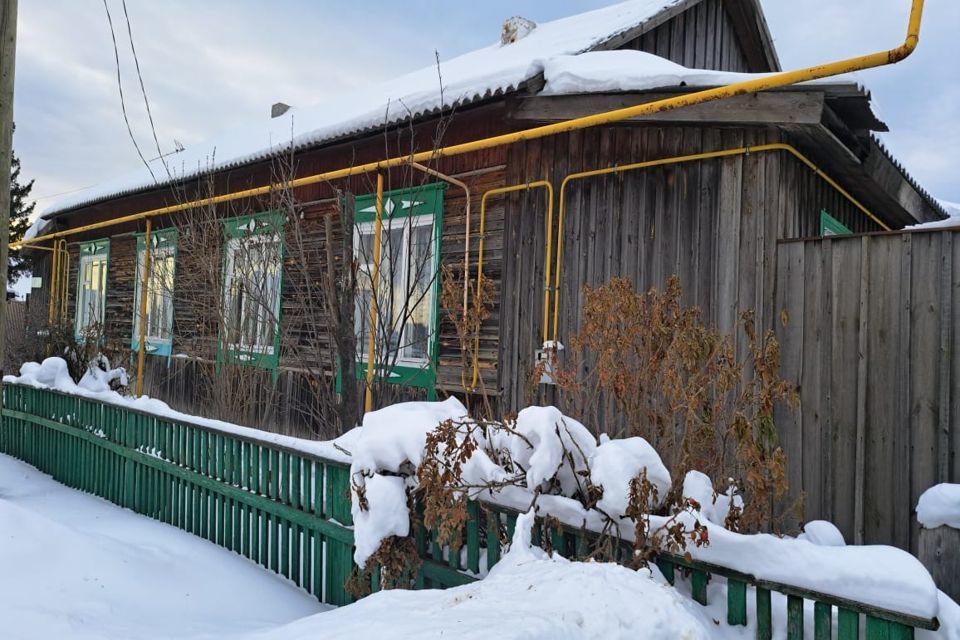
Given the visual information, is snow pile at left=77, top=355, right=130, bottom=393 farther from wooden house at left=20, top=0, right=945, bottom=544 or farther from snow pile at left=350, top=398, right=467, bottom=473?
snow pile at left=350, top=398, right=467, bottom=473

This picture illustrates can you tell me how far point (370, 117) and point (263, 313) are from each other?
112 inches

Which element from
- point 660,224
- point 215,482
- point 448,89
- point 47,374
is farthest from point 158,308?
point 660,224

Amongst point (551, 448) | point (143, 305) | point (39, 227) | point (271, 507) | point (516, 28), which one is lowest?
point (271, 507)

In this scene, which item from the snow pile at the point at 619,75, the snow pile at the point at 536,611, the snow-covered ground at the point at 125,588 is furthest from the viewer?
the snow pile at the point at 619,75

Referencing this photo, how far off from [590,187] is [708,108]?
1.31m

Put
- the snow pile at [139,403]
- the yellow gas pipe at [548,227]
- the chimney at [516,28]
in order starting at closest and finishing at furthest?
the snow pile at [139,403], the yellow gas pipe at [548,227], the chimney at [516,28]

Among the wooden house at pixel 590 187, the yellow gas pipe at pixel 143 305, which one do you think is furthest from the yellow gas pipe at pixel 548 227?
the yellow gas pipe at pixel 143 305

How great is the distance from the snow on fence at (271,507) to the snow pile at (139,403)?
44 millimetres

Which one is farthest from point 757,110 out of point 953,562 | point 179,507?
point 179,507

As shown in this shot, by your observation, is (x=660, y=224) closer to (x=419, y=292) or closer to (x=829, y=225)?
(x=829, y=225)

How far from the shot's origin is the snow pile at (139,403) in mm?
3621

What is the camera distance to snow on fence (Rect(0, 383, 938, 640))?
86.0 inches

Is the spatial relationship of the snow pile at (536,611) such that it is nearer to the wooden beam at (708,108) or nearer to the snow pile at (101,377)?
the wooden beam at (708,108)

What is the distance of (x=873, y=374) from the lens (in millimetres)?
4004
